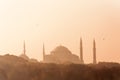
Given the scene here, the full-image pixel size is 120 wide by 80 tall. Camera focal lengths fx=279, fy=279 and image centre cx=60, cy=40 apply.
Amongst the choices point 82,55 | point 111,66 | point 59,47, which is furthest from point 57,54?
point 111,66

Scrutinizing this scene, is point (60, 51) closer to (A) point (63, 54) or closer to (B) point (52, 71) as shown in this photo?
(A) point (63, 54)

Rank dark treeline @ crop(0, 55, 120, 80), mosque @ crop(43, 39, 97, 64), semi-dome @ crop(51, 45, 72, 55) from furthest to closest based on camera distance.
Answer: semi-dome @ crop(51, 45, 72, 55), mosque @ crop(43, 39, 97, 64), dark treeline @ crop(0, 55, 120, 80)

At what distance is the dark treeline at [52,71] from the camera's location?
7573mm

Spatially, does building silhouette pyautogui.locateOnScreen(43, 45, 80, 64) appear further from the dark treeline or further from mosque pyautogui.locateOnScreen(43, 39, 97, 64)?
the dark treeline

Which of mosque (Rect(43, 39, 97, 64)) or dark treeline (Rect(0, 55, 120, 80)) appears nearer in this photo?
dark treeline (Rect(0, 55, 120, 80))

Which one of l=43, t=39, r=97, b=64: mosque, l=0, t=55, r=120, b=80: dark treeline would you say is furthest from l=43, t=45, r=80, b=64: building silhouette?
l=0, t=55, r=120, b=80: dark treeline

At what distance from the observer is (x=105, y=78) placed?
308 inches

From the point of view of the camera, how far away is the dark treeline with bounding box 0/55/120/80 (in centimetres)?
757

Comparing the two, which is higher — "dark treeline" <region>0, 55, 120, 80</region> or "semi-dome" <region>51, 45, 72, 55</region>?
"semi-dome" <region>51, 45, 72, 55</region>

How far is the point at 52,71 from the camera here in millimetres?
7734

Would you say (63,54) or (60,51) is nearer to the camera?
(60,51)

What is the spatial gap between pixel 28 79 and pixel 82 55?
415 inches

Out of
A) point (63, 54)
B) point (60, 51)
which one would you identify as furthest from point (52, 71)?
point (63, 54)

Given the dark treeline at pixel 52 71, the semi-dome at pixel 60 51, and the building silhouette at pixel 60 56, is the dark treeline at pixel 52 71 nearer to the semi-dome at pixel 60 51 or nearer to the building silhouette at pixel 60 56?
the building silhouette at pixel 60 56
